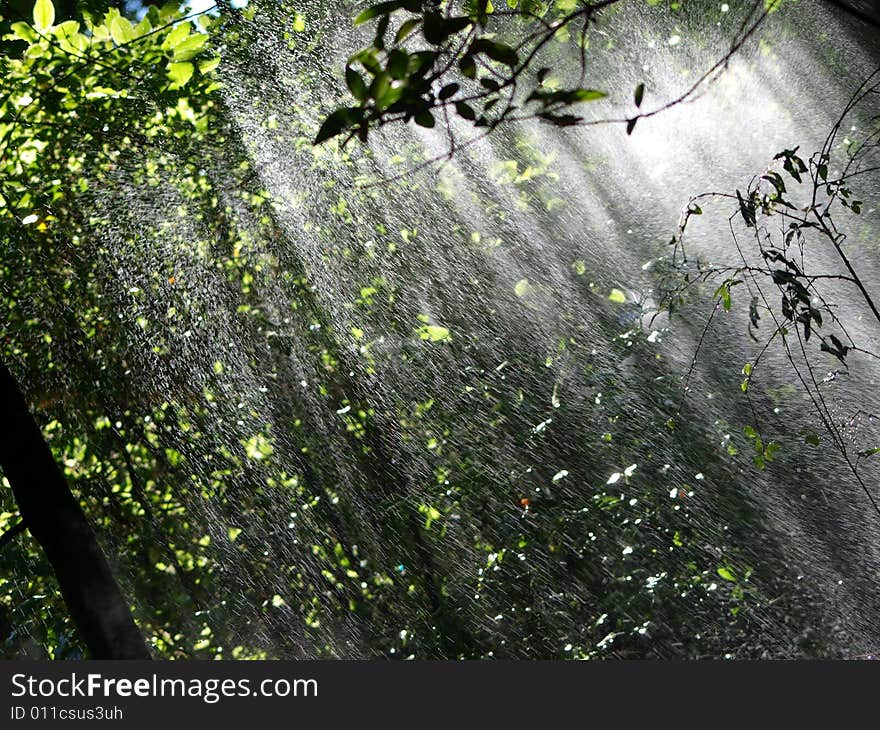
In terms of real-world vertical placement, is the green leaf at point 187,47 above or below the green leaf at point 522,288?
above

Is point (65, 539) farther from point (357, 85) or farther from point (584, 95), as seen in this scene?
point (584, 95)

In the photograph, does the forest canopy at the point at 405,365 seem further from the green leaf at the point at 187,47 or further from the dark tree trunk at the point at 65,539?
the dark tree trunk at the point at 65,539

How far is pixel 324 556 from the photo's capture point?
359 cm

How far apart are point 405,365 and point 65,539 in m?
1.93

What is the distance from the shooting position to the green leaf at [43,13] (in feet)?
7.67

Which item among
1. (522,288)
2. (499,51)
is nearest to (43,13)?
(499,51)

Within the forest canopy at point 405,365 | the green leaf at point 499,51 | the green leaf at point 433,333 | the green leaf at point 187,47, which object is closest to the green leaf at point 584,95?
the green leaf at point 499,51

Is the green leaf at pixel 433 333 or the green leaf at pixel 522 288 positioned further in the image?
the green leaf at pixel 522 288

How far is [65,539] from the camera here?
2152mm

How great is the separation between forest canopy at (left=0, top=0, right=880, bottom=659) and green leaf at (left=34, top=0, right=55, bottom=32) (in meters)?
0.31

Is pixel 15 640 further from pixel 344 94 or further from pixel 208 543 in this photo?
pixel 344 94

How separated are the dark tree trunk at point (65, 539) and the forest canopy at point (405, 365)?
2.47 feet

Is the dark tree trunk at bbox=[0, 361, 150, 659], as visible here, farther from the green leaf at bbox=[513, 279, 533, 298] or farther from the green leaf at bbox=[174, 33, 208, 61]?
the green leaf at bbox=[513, 279, 533, 298]

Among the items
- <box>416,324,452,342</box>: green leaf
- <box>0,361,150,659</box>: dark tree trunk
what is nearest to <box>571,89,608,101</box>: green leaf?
<box>0,361,150,659</box>: dark tree trunk
